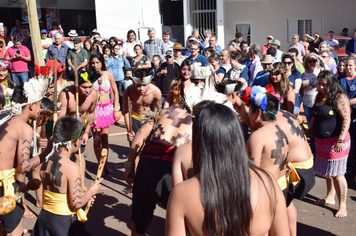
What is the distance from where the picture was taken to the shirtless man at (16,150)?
156 inches

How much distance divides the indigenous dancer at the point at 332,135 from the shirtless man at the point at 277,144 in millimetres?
1322

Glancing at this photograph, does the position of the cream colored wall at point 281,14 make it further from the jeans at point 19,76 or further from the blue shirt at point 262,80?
the blue shirt at point 262,80

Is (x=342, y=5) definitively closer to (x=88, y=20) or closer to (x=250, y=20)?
Answer: (x=250, y=20)

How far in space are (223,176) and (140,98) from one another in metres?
4.51

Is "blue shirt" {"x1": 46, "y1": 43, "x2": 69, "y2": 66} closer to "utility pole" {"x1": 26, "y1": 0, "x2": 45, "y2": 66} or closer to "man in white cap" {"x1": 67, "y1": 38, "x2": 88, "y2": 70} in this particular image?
"man in white cap" {"x1": 67, "y1": 38, "x2": 88, "y2": 70}

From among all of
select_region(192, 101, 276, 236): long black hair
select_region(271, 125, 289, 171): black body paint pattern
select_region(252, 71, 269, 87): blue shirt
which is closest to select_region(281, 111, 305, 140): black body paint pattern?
select_region(271, 125, 289, 171): black body paint pattern

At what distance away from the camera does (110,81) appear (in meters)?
7.57

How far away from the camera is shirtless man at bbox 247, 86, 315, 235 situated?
364 cm

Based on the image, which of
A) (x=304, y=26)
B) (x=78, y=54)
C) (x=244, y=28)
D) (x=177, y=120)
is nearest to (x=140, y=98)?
(x=177, y=120)

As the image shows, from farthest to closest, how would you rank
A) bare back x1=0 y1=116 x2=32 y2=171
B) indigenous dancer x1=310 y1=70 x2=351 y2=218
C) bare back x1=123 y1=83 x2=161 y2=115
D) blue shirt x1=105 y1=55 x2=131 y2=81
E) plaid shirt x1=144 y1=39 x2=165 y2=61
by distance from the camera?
plaid shirt x1=144 y1=39 x2=165 y2=61 → blue shirt x1=105 y1=55 x2=131 y2=81 → bare back x1=123 y1=83 x2=161 y2=115 → indigenous dancer x1=310 y1=70 x2=351 y2=218 → bare back x1=0 y1=116 x2=32 y2=171

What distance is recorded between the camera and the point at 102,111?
712 centimetres

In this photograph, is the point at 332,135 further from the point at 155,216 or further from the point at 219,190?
the point at 219,190

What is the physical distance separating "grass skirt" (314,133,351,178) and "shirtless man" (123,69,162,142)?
7.90 feet

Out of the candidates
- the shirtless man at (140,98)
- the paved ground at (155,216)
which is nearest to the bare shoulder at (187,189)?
the paved ground at (155,216)
